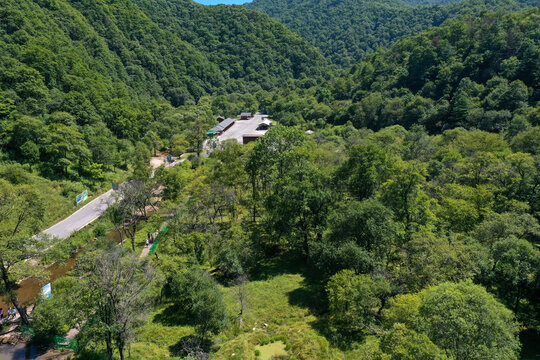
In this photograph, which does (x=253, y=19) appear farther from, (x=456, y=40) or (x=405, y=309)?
(x=405, y=309)

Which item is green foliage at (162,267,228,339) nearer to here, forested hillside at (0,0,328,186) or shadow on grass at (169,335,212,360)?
shadow on grass at (169,335,212,360)

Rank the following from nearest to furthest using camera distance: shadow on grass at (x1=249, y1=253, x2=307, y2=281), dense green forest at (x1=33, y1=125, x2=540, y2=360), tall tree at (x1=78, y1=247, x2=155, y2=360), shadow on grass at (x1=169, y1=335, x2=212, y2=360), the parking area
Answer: tall tree at (x1=78, y1=247, x2=155, y2=360)
dense green forest at (x1=33, y1=125, x2=540, y2=360)
shadow on grass at (x1=169, y1=335, x2=212, y2=360)
shadow on grass at (x1=249, y1=253, x2=307, y2=281)
the parking area

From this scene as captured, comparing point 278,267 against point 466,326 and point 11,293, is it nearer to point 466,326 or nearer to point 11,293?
point 466,326

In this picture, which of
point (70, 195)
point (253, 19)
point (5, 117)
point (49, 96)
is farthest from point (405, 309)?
point (253, 19)

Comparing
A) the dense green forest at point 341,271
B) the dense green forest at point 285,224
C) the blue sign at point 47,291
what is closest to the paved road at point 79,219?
the dense green forest at point 285,224

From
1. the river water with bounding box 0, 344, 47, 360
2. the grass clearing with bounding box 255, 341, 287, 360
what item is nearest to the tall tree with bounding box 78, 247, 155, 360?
the river water with bounding box 0, 344, 47, 360
